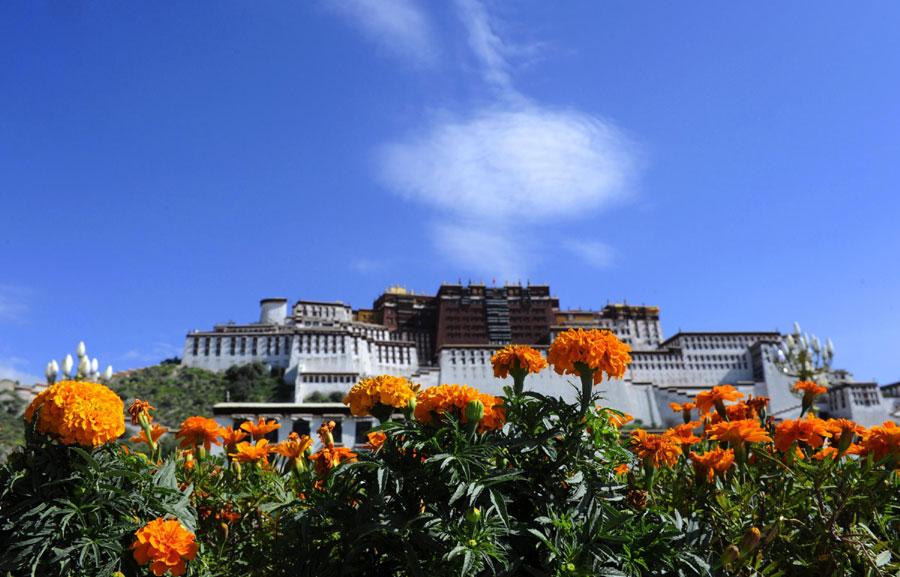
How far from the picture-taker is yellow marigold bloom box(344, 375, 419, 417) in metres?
3.11

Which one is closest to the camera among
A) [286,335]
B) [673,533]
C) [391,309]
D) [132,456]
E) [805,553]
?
[673,533]

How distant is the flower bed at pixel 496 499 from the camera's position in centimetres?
265

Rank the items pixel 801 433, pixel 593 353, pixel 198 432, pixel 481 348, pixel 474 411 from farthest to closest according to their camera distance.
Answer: pixel 481 348, pixel 198 432, pixel 801 433, pixel 593 353, pixel 474 411

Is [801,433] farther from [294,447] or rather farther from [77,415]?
[77,415]

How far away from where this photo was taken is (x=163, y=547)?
2.86 m

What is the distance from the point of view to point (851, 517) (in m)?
3.11

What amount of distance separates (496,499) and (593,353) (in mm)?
814

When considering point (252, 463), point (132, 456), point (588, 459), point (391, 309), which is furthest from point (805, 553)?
point (391, 309)

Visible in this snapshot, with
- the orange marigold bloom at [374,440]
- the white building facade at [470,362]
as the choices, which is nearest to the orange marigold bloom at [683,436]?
the orange marigold bloom at [374,440]

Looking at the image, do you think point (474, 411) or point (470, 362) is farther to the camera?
point (470, 362)

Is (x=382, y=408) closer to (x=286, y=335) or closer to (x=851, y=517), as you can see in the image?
(x=851, y=517)

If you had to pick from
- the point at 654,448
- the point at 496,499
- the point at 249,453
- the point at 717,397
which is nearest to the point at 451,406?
the point at 496,499

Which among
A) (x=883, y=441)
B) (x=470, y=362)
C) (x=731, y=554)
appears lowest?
(x=731, y=554)

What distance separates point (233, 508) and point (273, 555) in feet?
2.68
